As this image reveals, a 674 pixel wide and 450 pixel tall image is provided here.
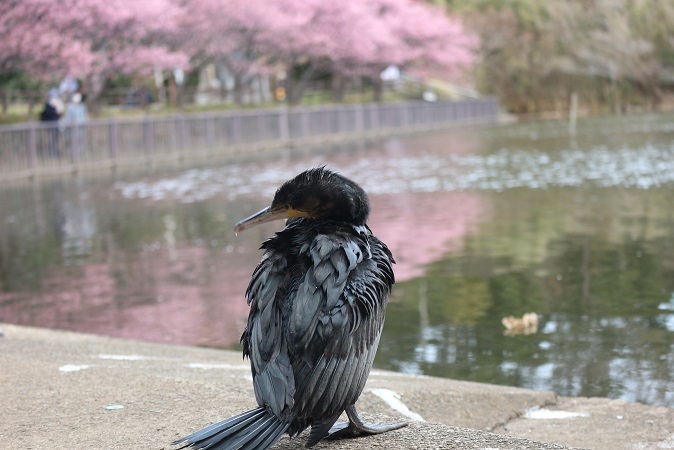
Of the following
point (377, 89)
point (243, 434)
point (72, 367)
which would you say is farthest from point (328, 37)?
point (243, 434)

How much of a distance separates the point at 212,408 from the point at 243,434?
133cm

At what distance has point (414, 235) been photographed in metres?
13.6

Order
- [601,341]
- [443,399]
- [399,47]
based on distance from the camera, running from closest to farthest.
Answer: [443,399]
[601,341]
[399,47]

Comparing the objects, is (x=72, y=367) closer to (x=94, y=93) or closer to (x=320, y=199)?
(x=320, y=199)

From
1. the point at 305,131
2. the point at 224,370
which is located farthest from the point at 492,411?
the point at 305,131

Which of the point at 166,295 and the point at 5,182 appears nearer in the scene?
the point at 166,295

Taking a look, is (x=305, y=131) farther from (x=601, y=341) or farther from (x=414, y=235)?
(x=601, y=341)

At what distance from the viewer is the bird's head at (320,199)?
4.11m

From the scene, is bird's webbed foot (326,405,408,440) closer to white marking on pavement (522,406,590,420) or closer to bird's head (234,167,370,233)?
bird's head (234,167,370,233)

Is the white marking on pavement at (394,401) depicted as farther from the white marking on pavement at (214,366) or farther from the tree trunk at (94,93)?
the tree trunk at (94,93)

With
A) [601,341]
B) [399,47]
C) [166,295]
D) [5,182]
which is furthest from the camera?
[399,47]

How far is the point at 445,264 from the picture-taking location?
11.4 meters

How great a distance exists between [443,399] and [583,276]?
5.00 m

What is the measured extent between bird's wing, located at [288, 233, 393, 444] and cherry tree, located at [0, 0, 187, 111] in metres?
23.4
